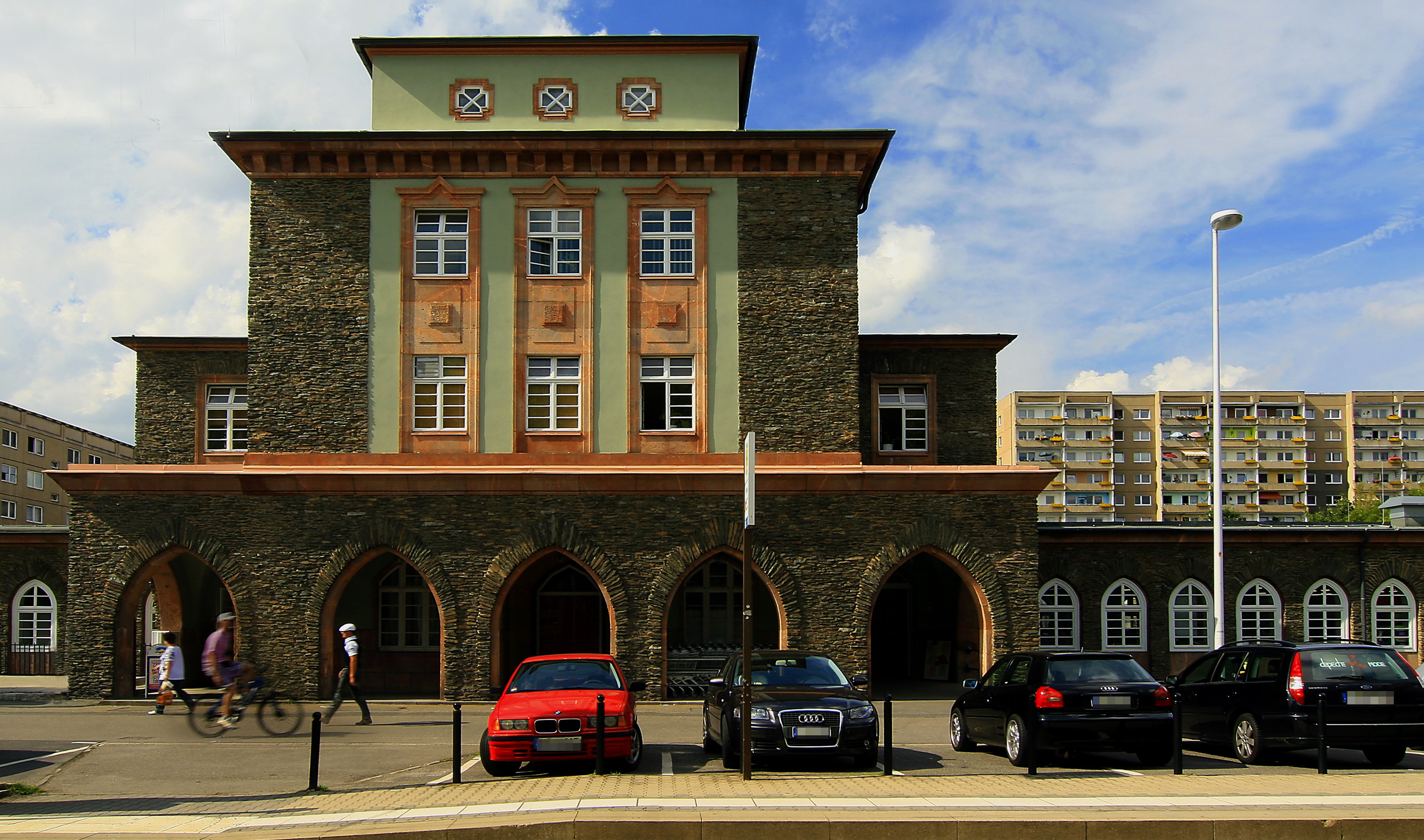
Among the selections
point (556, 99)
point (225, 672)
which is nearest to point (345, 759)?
point (225, 672)

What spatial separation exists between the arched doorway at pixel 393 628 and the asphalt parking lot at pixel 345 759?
Answer: 5.23 metres

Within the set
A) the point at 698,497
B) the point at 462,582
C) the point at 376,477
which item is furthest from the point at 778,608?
the point at 376,477

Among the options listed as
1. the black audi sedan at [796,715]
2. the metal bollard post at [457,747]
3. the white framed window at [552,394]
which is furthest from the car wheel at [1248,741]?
the white framed window at [552,394]

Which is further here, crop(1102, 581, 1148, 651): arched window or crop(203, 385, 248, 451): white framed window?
crop(1102, 581, 1148, 651): arched window

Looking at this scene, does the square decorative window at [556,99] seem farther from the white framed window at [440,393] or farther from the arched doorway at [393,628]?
the arched doorway at [393,628]

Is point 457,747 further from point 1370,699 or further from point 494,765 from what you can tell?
point 1370,699

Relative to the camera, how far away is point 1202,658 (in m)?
15.9

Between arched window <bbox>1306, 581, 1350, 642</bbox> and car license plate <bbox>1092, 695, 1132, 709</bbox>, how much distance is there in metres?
16.9

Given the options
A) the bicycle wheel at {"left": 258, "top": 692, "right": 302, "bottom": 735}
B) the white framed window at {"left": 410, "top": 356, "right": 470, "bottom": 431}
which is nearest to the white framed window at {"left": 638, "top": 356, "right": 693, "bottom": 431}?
the white framed window at {"left": 410, "top": 356, "right": 470, "bottom": 431}

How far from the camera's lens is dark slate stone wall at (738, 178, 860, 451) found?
Answer: 78.5 feet

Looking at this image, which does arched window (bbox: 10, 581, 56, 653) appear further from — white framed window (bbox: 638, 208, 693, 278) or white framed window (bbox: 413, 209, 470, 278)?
white framed window (bbox: 638, 208, 693, 278)

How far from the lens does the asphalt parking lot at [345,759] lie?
43.8 ft

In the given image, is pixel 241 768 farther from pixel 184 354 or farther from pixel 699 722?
pixel 184 354

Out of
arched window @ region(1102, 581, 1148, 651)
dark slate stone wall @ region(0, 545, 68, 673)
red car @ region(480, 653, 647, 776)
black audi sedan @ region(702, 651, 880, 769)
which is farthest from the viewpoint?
dark slate stone wall @ region(0, 545, 68, 673)
